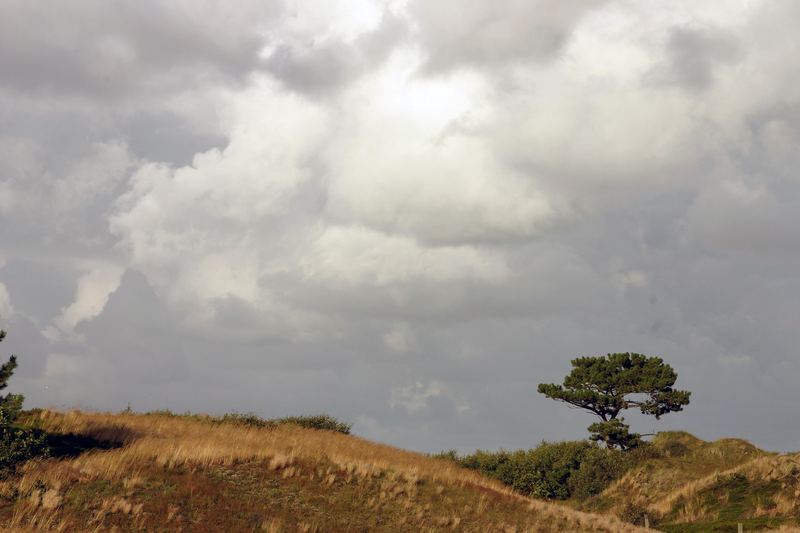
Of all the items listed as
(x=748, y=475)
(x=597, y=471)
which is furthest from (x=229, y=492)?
(x=748, y=475)

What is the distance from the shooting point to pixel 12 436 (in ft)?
91.9

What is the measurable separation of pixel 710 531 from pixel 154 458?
2958 cm

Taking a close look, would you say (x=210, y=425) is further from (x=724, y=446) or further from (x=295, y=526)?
(x=724, y=446)

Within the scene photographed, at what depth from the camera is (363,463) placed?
112 ft

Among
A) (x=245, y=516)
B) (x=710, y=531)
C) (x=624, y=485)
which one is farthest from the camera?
(x=624, y=485)

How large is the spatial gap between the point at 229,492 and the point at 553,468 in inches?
1364

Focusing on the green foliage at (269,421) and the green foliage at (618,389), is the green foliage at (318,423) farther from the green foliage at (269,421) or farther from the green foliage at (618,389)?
the green foliage at (618,389)

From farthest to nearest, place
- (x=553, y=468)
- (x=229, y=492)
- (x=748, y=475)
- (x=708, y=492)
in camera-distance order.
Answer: (x=553, y=468)
(x=748, y=475)
(x=708, y=492)
(x=229, y=492)

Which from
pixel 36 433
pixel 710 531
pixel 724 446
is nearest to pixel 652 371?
pixel 724 446

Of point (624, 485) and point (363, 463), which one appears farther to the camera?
point (624, 485)

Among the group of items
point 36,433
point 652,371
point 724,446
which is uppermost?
point 652,371

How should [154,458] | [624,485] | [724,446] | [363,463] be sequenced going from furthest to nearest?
[724,446] → [624,485] → [363,463] → [154,458]

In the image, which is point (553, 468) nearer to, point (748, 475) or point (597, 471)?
point (597, 471)

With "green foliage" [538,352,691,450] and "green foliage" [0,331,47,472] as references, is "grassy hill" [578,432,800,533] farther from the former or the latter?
"green foliage" [0,331,47,472]
